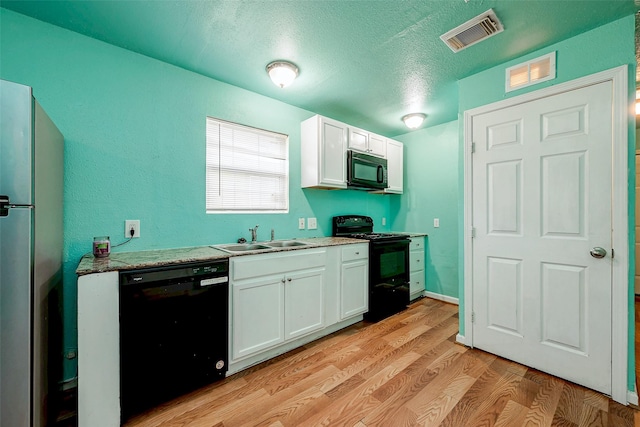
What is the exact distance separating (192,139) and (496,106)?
8.65 feet

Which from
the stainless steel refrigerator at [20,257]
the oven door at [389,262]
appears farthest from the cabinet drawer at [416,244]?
the stainless steel refrigerator at [20,257]

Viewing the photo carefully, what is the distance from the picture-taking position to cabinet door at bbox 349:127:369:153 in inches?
128

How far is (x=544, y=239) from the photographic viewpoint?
2025 mm

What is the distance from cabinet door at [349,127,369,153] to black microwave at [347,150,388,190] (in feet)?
0.30

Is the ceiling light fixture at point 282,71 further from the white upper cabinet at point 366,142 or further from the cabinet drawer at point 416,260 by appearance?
the cabinet drawer at point 416,260

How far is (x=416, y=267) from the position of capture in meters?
3.73

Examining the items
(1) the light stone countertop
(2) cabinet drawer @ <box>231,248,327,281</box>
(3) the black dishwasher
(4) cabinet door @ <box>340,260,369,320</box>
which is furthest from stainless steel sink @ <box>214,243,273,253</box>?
(4) cabinet door @ <box>340,260,369,320</box>

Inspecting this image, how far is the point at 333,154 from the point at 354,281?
4.71ft

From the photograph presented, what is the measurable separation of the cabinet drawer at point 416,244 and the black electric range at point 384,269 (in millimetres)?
247

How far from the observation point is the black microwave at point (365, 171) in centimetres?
319

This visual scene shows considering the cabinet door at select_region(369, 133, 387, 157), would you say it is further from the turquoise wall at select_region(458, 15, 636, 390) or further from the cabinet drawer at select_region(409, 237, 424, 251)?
the turquoise wall at select_region(458, 15, 636, 390)

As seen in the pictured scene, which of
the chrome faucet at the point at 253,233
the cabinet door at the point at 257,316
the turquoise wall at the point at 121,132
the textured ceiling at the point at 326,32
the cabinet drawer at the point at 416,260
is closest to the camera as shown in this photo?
the textured ceiling at the point at 326,32

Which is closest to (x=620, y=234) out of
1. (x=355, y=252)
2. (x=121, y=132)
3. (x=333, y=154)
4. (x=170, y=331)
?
(x=355, y=252)

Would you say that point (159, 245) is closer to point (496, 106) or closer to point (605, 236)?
point (496, 106)
